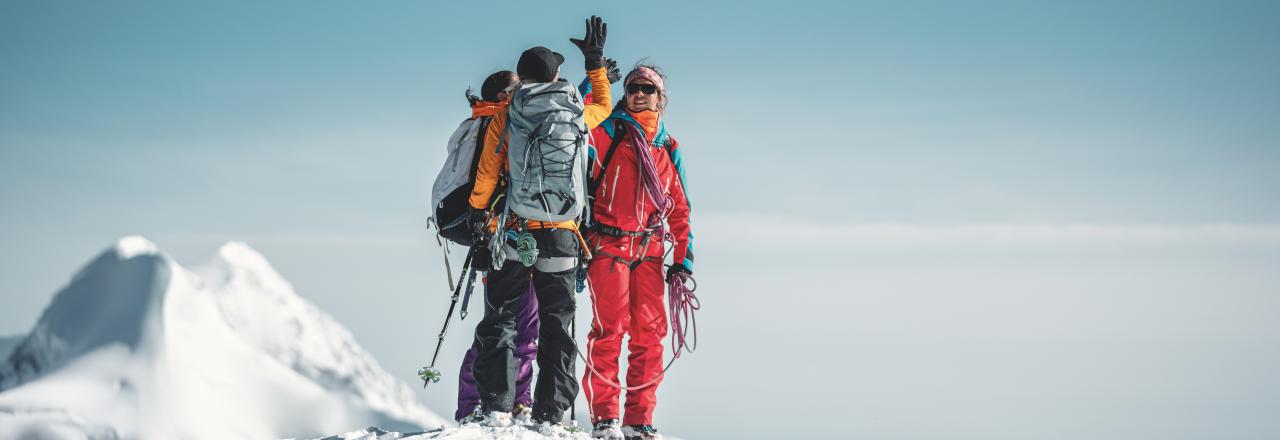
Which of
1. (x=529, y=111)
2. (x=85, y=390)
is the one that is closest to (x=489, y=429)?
(x=529, y=111)

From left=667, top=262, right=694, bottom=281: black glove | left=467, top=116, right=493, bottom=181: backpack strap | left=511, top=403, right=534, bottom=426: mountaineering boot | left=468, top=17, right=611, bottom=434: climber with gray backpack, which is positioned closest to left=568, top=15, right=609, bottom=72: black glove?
left=468, top=17, right=611, bottom=434: climber with gray backpack

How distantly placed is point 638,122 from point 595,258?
127 cm

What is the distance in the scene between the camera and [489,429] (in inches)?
295

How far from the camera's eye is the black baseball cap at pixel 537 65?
7.49m

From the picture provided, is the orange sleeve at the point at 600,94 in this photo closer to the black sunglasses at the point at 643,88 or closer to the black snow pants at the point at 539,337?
the black sunglasses at the point at 643,88

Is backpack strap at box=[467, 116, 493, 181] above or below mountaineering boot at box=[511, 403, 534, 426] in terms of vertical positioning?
above

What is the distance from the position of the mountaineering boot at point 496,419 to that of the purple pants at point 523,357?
0.41 m

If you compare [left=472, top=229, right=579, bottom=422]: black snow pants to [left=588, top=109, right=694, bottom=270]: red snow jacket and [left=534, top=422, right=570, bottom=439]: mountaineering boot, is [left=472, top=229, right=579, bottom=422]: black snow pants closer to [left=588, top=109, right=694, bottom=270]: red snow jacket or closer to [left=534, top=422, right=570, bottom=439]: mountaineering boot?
[left=534, top=422, right=570, bottom=439]: mountaineering boot

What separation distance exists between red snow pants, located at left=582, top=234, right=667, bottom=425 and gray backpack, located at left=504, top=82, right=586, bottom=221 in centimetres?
92

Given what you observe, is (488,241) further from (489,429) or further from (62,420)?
(62,420)

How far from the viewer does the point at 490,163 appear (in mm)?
7539

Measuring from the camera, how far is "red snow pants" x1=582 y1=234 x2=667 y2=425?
26.7 ft

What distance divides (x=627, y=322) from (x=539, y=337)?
0.89 metres

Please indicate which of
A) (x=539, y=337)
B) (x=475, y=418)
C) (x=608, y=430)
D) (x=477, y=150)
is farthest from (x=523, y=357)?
(x=477, y=150)
